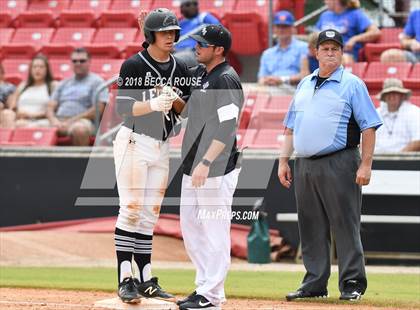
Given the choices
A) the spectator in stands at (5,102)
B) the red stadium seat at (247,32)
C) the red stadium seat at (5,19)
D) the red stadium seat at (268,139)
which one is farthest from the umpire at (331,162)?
the red stadium seat at (5,19)

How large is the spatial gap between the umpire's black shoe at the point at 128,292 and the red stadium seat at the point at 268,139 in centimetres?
556

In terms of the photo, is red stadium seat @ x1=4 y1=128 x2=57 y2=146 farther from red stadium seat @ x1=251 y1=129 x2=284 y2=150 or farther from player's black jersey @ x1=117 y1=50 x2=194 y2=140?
player's black jersey @ x1=117 y1=50 x2=194 y2=140

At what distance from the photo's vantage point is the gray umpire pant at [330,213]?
8.27 meters

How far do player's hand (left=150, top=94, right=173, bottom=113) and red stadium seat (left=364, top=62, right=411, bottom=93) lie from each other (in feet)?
20.9

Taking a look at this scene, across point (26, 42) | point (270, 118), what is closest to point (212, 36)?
point (270, 118)

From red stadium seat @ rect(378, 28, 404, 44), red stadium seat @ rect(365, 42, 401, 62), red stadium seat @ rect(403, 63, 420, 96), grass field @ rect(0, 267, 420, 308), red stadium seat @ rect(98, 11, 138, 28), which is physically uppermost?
red stadium seat @ rect(98, 11, 138, 28)

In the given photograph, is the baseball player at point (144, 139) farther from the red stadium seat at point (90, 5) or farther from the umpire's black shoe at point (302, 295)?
the red stadium seat at point (90, 5)

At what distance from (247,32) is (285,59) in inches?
70.3

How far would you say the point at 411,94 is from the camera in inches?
487

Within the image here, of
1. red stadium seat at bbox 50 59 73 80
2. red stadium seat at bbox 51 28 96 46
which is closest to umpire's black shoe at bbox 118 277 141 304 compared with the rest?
red stadium seat at bbox 50 59 73 80

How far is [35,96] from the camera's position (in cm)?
1388

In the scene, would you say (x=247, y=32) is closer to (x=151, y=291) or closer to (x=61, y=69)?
(x=61, y=69)

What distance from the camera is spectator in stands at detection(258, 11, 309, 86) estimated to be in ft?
43.4

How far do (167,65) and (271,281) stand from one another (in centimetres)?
334
